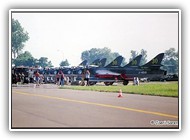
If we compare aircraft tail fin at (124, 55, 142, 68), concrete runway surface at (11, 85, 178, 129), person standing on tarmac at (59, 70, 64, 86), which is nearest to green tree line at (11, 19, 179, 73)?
aircraft tail fin at (124, 55, 142, 68)

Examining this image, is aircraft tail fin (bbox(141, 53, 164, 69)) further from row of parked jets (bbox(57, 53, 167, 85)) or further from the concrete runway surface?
the concrete runway surface

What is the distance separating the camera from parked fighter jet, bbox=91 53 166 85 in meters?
5.43

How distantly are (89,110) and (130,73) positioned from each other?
2.49 ft

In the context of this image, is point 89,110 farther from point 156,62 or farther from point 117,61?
point 156,62

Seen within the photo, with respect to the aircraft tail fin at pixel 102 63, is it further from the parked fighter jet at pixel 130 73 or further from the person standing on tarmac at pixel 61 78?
the person standing on tarmac at pixel 61 78

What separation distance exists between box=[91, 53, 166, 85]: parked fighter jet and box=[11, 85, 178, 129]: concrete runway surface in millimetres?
230

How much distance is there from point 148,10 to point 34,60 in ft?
5.32

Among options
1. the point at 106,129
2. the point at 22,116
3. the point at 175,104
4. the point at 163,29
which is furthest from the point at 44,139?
the point at 163,29

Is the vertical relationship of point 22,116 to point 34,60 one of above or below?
below

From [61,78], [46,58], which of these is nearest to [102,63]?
[61,78]

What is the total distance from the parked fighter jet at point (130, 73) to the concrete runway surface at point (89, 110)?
23 cm

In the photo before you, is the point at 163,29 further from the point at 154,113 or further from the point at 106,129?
the point at 106,129

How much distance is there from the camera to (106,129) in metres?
5.12
